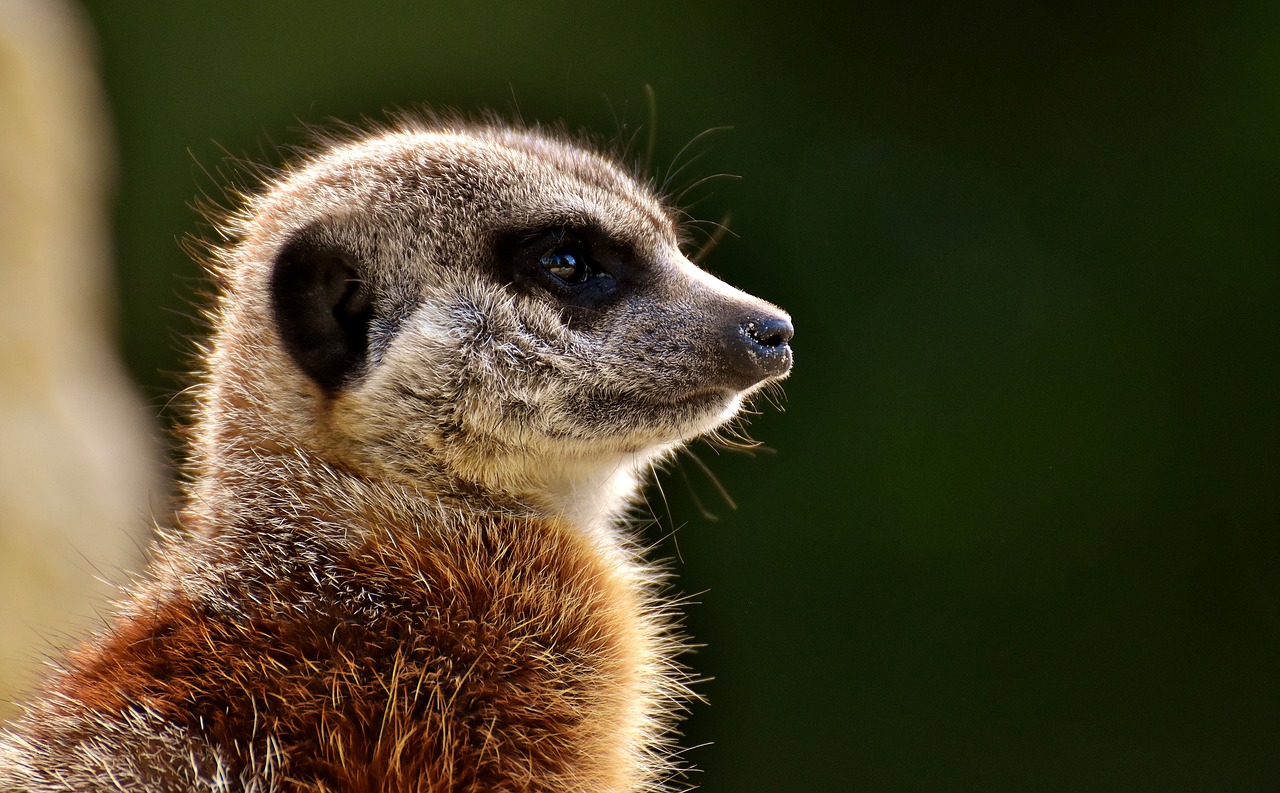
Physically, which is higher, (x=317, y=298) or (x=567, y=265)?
(x=567, y=265)

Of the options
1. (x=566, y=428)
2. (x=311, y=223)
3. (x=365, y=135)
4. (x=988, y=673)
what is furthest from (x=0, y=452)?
(x=988, y=673)

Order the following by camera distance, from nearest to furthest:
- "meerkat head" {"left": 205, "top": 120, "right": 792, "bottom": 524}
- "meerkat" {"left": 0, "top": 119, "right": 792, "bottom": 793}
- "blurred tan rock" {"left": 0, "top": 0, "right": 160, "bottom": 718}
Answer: "meerkat" {"left": 0, "top": 119, "right": 792, "bottom": 793}, "meerkat head" {"left": 205, "top": 120, "right": 792, "bottom": 524}, "blurred tan rock" {"left": 0, "top": 0, "right": 160, "bottom": 718}

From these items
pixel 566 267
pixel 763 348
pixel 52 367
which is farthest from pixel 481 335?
pixel 52 367

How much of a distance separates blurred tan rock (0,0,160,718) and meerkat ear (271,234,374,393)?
4.36 feet

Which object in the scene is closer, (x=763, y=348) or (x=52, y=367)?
(x=763, y=348)

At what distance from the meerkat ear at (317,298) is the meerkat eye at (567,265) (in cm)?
22

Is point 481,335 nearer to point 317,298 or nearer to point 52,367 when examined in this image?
point 317,298

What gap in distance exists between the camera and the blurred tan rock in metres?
2.80

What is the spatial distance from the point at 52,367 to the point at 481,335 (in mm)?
2206

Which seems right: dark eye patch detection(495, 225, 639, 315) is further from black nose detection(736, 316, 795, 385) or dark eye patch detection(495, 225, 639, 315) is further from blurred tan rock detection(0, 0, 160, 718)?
blurred tan rock detection(0, 0, 160, 718)

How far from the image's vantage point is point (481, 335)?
1.44m

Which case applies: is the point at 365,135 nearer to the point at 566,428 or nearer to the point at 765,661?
the point at 566,428

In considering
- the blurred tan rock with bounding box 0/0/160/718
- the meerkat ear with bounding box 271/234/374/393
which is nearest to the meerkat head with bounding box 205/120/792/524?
the meerkat ear with bounding box 271/234/374/393

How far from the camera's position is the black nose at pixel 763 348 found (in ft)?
4.78
